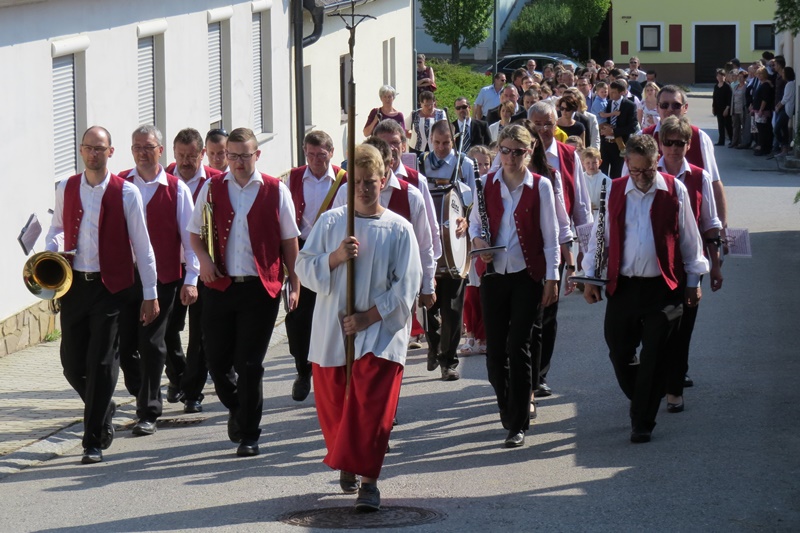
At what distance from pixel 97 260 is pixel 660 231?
3.38 m

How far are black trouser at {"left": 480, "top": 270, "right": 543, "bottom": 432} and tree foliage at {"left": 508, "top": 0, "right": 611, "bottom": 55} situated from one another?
52.5 meters

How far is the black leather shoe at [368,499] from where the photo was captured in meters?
7.73

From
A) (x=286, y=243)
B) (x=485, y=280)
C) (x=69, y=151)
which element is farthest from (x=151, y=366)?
(x=69, y=151)

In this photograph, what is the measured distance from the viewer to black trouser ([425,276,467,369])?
11312 mm

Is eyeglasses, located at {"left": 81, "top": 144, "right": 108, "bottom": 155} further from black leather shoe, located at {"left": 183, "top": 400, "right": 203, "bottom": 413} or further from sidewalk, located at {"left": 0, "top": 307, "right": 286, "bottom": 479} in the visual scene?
black leather shoe, located at {"left": 183, "top": 400, "right": 203, "bottom": 413}

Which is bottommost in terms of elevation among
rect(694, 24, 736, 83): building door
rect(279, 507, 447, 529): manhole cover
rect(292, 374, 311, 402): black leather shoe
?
rect(279, 507, 447, 529): manhole cover

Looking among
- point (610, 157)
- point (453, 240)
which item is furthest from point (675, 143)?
point (610, 157)

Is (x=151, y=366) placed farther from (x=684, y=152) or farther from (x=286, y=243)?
(x=684, y=152)

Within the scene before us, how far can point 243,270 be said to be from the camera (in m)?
9.09

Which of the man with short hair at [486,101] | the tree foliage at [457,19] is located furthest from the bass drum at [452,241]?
the tree foliage at [457,19]

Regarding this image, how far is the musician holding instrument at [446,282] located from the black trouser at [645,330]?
1.70 meters

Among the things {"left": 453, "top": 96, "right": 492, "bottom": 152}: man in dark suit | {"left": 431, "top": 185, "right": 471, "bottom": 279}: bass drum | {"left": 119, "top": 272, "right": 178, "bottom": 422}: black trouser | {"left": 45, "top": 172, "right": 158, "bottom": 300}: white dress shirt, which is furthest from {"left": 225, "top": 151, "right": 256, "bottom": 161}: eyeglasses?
{"left": 453, "top": 96, "right": 492, "bottom": 152}: man in dark suit

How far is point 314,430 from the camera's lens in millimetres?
9953

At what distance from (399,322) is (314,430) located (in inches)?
92.5
